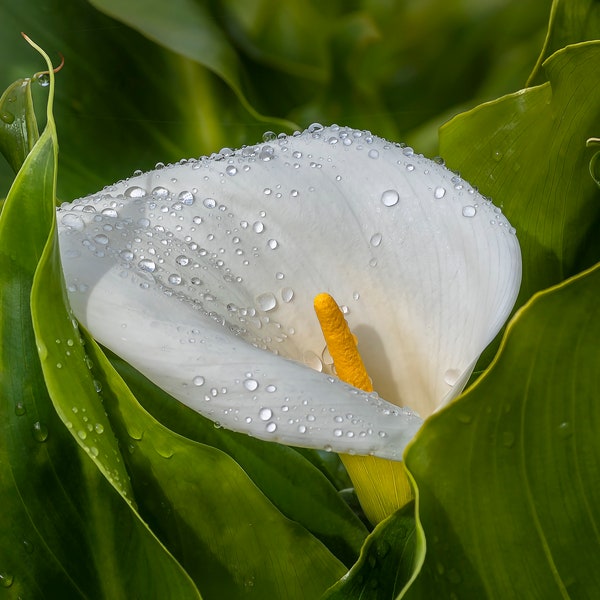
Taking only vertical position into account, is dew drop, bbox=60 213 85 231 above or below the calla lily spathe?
above

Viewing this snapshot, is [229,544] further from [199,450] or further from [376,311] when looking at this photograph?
[376,311]

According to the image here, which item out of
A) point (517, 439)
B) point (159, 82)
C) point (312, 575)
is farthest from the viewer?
point (159, 82)

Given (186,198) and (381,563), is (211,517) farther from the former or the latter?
(186,198)

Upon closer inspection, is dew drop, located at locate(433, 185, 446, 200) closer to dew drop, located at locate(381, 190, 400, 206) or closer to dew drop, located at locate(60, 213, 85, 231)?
dew drop, located at locate(381, 190, 400, 206)

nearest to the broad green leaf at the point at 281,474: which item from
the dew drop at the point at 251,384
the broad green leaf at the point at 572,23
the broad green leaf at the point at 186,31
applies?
the dew drop at the point at 251,384

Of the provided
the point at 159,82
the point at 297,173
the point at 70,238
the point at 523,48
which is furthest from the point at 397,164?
the point at 523,48

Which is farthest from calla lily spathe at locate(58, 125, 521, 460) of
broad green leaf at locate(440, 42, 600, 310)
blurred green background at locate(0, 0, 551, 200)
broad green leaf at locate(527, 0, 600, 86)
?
blurred green background at locate(0, 0, 551, 200)
